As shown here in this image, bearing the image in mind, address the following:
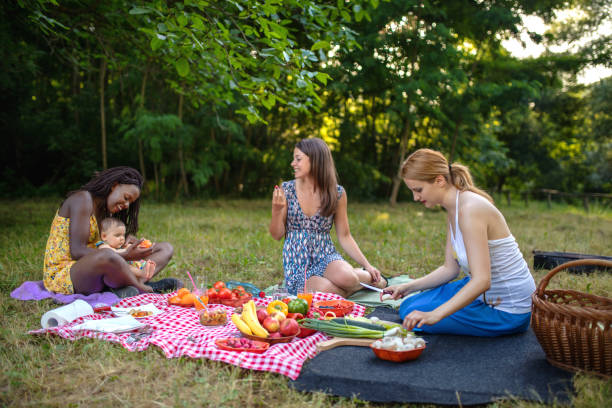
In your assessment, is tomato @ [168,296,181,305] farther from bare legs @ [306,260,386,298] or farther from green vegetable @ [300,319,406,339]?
green vegetable @ [300,319,406,339]

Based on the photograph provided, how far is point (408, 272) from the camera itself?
5902 millimetres

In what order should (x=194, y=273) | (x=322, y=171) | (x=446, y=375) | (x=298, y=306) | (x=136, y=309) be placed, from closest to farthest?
(x=446, y=375)
(x=298, y=306)
(x=136, y=309)
(x=322, y=171)
(x=194, y=273)

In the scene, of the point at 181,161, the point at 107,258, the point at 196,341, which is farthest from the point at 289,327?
the point at 181,161

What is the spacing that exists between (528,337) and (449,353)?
2.38ft

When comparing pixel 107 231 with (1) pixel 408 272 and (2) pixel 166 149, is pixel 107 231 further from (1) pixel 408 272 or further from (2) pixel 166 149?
(2) pixel 166 149

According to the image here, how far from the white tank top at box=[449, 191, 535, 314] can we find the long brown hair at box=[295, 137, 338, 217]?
56.3 inches

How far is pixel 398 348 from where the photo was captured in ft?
9.71

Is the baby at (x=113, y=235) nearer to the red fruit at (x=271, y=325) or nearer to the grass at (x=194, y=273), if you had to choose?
the grass at (x=194, y=273)

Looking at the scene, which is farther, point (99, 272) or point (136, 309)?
point (99, 272)

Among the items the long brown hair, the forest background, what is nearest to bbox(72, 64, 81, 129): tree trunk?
the forest background

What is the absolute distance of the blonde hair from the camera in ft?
11.0

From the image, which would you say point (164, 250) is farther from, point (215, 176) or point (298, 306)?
point (215, 176)

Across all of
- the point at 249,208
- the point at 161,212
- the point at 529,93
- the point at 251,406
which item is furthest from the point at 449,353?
the point at 529,93

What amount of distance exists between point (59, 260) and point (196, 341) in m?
1.90
